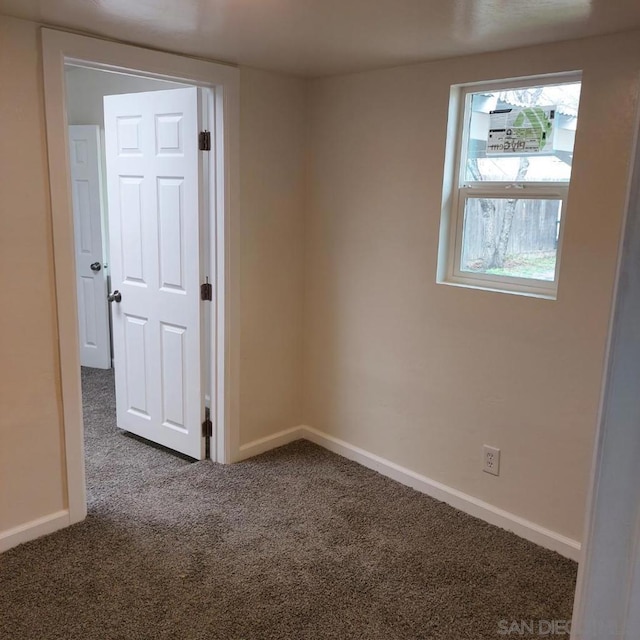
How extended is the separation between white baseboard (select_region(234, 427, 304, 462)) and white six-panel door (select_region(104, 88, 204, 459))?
0.24 meters

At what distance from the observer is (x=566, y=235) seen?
242 centimetres

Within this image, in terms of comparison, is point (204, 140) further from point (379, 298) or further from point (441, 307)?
point (441, 307)

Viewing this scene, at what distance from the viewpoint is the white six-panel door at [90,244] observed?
4887 millimetres

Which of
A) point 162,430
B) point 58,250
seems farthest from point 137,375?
point 58,250

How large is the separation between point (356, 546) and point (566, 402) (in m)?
1.09

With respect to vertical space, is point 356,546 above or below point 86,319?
below

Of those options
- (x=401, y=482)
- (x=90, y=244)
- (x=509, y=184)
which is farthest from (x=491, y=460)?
(x=90, y=244)

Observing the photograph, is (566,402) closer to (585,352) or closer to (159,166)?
(585,352)

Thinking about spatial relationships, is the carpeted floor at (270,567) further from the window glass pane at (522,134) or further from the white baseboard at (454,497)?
the window glass pane at (522,134)

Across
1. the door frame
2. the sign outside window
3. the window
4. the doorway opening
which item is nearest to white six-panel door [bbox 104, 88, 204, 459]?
the doorway opening

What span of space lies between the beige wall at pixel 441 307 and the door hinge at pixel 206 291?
62 cm

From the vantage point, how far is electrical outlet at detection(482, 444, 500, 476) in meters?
2.78

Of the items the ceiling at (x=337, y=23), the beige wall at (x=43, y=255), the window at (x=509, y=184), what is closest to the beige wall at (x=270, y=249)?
the beige wall at (x=43, y=255)

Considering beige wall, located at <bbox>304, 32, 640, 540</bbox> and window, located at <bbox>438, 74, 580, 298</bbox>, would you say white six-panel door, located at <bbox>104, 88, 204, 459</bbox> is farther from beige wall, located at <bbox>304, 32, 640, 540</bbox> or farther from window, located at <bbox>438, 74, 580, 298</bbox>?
window, located at <bbox>438, 74, 580, 298</bbox>
